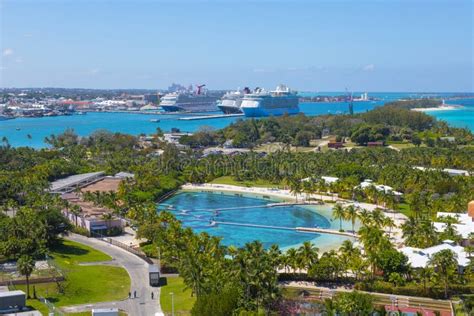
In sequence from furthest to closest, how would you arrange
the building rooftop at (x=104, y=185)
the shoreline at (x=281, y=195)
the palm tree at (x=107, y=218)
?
the building rooftop at (x=104, y=185), the shoreline at (x=281, y=195), the palm tree at (x=107, y=218)

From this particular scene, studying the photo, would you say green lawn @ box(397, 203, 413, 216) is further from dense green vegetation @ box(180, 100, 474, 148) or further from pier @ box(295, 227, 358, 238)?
dense green vegetation @ box(180, 100, 474, 148)

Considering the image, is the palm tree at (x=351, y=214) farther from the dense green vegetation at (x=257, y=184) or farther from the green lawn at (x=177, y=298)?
the green lawn at (x=177, y=298)

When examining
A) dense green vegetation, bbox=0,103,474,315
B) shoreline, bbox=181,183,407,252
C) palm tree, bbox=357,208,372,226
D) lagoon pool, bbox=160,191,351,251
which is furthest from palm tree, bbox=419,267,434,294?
shoreline, bbox=181,183,407,252

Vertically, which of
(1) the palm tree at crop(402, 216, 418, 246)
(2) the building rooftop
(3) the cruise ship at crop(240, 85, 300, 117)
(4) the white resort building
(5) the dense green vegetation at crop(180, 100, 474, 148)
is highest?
(3) the cruise ship at crop(240, 85, 300, 117)

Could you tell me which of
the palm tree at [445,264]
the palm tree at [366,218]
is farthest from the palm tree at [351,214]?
the palm tree at [445,264]

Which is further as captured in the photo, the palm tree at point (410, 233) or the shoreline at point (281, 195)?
the shoreline at point (281, 195)

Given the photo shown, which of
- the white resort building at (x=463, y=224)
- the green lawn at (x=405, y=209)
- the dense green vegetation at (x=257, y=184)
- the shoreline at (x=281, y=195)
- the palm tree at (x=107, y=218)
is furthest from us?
the green lawn at (x=405, y=209)

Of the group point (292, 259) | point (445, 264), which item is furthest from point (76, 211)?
point (445, 264)

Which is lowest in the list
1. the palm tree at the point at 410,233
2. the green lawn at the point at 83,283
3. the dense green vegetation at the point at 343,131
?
the green lawn at the point at 83,283
